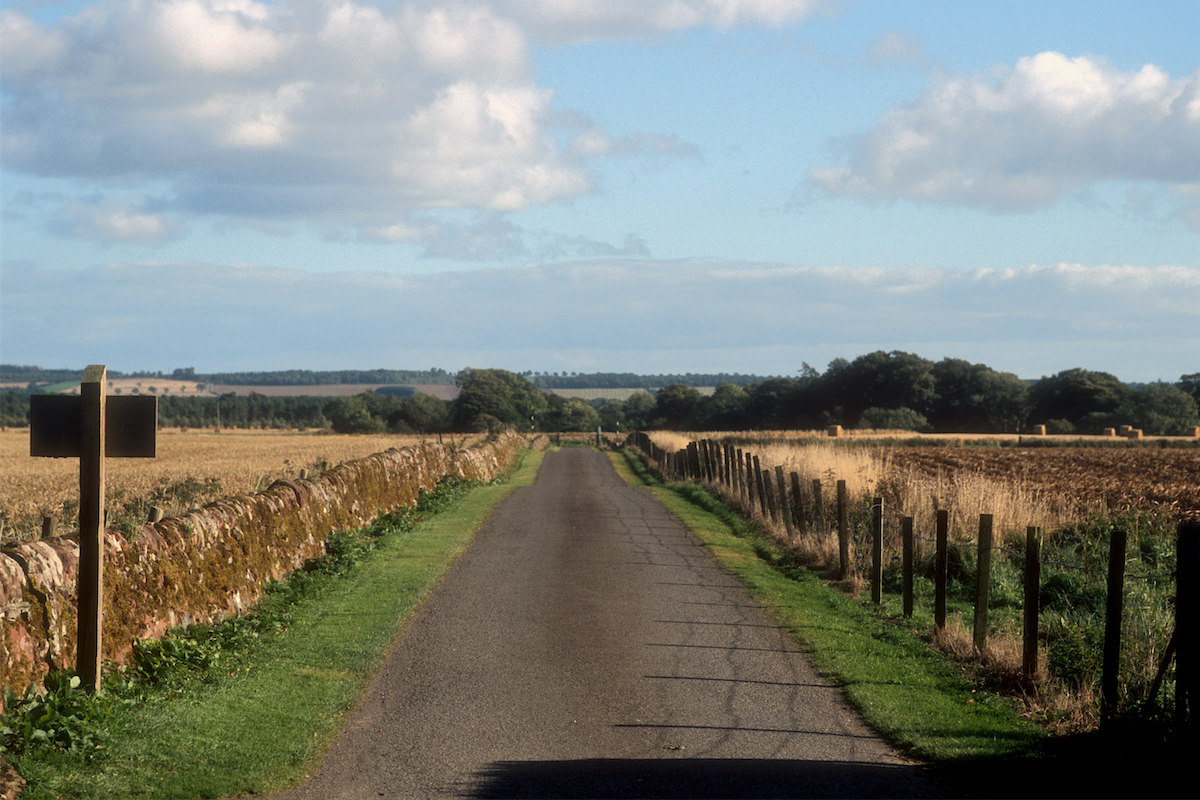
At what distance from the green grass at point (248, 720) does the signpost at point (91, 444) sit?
2.22 feet

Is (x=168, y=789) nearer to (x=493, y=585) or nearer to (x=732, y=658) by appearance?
(x=732, y=658)

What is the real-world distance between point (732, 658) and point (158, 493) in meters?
11.9

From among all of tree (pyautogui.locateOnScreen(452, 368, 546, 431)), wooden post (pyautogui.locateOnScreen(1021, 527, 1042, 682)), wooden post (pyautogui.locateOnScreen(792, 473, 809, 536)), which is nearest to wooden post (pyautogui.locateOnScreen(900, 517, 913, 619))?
wooden post (pyautogui.locateOnScreen(1021, 527, 1042, 682))

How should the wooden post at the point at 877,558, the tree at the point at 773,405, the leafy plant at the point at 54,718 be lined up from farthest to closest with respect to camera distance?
1. the tree at the point at 773,405
2. the wooden post at the point at 877,558
3. the leafy plant at the point at 54,718

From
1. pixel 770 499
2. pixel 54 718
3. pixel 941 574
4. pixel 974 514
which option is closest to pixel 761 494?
pixel 770 499

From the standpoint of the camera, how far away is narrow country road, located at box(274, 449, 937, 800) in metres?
5.84

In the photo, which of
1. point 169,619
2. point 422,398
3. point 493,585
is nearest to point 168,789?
point 169,619

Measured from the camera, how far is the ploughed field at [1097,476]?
63.3ft

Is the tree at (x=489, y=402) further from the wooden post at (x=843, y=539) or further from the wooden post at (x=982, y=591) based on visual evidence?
the wooden post at (x=982, y=591)

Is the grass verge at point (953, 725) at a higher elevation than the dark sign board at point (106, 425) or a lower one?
lower

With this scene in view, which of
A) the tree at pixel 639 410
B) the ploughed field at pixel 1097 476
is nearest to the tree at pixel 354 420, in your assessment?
the tree at pixel 639 410

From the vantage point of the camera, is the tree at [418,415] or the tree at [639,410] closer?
the tree at [418,415]

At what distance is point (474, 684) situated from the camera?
801 cm

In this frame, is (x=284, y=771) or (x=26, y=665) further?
(x=26, y=665)
